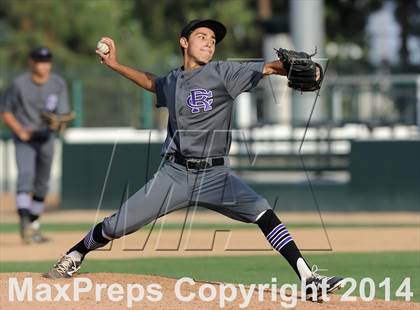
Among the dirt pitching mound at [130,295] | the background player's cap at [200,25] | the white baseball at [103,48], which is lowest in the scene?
the dirt pitching mound at [130,295]

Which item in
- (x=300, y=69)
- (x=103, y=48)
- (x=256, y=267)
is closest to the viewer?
(x=300, y=69)

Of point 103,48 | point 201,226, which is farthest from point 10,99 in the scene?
point 103,48

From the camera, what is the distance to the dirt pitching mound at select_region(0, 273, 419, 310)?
7.66 m

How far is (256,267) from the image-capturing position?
10.9 m

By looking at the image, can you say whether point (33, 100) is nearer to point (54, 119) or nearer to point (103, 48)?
point (54, 119)

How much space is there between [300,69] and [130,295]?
199cm

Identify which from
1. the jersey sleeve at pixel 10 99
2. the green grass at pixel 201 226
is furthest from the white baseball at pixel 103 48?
the green grass at pixel 201 226

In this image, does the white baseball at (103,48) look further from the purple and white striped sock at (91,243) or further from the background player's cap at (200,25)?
the purple and white striped sock at (91,243)

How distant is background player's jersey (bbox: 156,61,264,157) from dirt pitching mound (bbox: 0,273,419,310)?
1008 mm

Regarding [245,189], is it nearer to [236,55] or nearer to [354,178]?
[354,178]

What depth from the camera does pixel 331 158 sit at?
781 inches

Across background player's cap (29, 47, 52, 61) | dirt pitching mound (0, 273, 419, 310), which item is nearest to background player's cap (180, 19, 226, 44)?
dirt pitching mound (0, 273, 419, 310)

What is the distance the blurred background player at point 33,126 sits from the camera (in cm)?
1316

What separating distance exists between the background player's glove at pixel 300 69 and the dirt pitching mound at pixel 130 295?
152 centimetres
